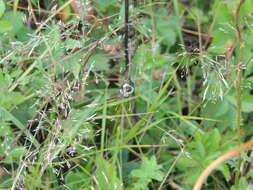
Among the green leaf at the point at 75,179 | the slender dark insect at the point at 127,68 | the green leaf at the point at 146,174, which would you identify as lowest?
the green leaf at the point at 75,179

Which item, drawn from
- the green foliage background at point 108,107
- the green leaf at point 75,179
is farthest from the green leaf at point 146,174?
the green leaf at point 75,179

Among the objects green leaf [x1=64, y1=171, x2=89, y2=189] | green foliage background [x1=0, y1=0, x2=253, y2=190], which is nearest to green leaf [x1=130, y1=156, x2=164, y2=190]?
green foliage background [x1=0, y1=0, x2=253, y2=190]

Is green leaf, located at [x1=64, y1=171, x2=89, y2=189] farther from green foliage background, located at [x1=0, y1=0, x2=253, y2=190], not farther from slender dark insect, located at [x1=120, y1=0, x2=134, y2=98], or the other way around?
slender dark insect, located at [x1=120, y1=0, x2=134, y2=98]

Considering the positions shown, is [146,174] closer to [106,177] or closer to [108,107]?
[106,177]

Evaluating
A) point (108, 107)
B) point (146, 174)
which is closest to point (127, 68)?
point (108, 107)

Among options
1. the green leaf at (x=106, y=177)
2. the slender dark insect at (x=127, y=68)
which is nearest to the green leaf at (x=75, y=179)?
the green leaf at (x=106, y=177)

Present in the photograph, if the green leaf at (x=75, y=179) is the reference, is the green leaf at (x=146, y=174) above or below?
above

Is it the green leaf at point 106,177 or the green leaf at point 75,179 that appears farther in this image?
the green leaf at point 75,179

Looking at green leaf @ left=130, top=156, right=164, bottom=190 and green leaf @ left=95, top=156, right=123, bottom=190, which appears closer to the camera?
green leaf @ left=95, top=156, right=123, bottom=190

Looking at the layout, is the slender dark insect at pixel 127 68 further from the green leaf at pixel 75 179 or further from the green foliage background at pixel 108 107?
the green leaf at pixel 75 179

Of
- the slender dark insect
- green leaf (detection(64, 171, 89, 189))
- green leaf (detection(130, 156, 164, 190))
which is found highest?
the slender dark insect

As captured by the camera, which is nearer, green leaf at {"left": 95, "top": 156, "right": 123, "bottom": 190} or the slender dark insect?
green leaf at {"left": 95, "top": 156, "right": 123, "bottom": 190}

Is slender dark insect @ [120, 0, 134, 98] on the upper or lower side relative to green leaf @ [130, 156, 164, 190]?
upper
